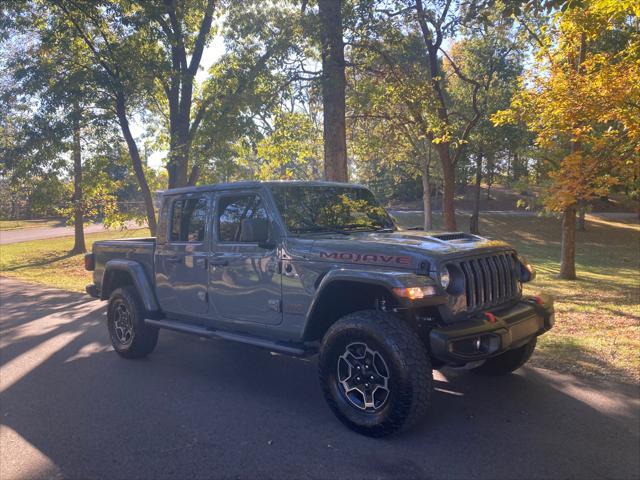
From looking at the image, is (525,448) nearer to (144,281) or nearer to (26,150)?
(144,281)

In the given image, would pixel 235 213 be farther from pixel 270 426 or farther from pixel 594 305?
pixel 594 305

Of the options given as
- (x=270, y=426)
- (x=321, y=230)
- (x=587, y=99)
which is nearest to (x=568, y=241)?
(x=587, y=99)

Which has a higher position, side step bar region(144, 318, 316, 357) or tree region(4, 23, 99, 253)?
tree region(4, 23, 99, 253)

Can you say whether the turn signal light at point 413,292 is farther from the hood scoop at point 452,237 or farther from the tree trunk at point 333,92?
the tree trunk at point 333,92

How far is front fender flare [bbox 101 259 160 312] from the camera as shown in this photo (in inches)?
234

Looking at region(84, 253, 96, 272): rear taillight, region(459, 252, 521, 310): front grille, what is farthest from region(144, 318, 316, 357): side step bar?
region(84, 253, 96, 272): rear taillight

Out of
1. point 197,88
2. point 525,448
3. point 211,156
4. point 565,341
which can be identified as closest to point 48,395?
point 525,448

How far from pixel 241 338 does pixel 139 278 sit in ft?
6.06

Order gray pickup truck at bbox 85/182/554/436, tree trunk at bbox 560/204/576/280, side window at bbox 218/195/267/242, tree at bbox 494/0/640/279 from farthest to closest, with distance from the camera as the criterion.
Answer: tree trunk at bbox 560/204/576/280 < tree at bbox 494/0/640/279 < side window at bbox 218/195/267/242 < gray pickup truck at bbox 85/182/554/436

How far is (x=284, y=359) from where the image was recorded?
6.07m

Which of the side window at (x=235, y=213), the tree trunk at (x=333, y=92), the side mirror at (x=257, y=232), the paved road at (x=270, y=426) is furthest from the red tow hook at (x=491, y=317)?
the tree trunk at (x=333, y=92)

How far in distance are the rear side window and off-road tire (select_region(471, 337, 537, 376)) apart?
3.10 meters

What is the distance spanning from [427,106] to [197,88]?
765cm

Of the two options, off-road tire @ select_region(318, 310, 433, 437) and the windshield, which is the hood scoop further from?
off-road tire @ select_region(318, 310, 433, 437)
